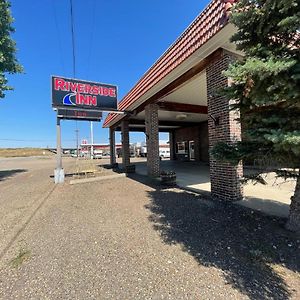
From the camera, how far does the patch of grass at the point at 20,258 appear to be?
356cm

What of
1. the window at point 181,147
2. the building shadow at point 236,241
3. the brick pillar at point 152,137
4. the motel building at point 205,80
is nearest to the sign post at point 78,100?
the motel building at point 205,80

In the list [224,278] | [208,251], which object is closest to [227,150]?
[208,251]

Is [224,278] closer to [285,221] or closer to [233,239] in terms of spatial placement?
[233,239]

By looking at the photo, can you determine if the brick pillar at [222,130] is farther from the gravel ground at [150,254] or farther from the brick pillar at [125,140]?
the brick pillar at [125,140]

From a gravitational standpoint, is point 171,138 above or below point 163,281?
above

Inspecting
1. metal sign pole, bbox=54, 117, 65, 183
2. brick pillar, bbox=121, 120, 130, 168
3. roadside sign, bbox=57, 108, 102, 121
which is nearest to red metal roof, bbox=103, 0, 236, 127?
roadside sign, bbox=57, 108, 102, 121

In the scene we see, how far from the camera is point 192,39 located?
655 centimetres

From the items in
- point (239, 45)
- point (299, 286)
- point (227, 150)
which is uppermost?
point (239, 45)

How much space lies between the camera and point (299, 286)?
285 cm

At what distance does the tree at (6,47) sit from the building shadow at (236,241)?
1361 centimetres

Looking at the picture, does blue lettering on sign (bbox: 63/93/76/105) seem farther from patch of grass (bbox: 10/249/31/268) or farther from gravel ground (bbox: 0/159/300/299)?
patch of grass (bbox: 10/249/31/268)

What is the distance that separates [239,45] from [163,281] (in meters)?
4.03

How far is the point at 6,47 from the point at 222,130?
47.5ft

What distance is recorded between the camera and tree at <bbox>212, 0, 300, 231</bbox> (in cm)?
322
